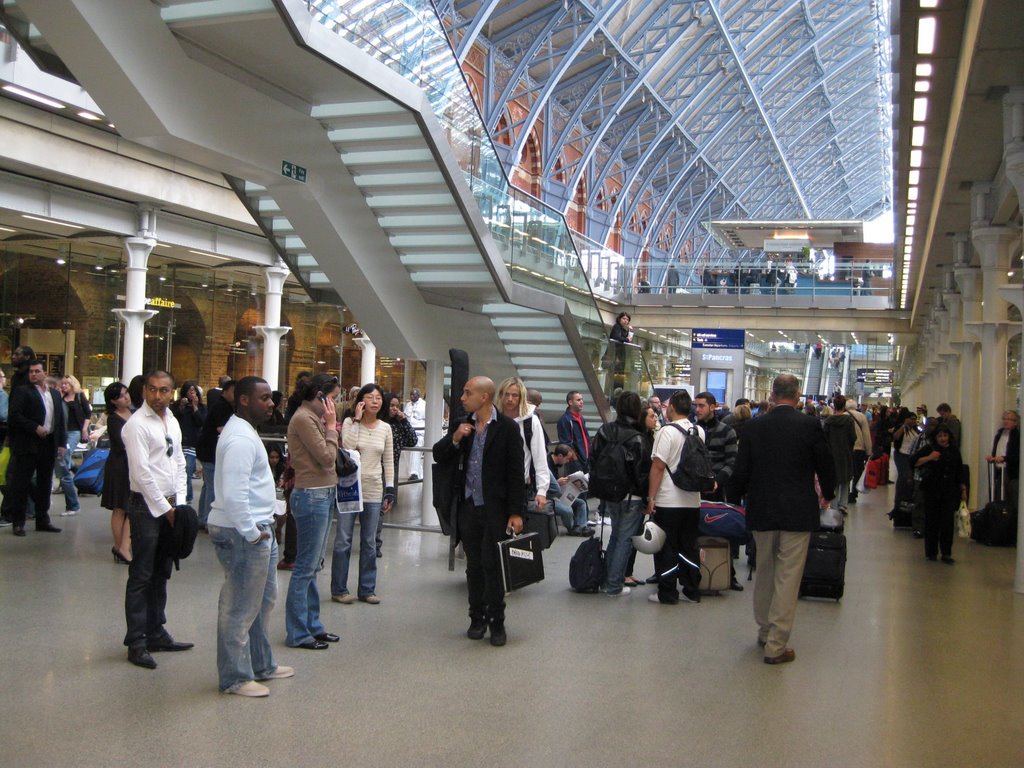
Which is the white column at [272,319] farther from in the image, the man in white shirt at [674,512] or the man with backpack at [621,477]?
the man in white shirt at [674,512]

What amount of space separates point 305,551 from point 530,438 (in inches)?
96.2

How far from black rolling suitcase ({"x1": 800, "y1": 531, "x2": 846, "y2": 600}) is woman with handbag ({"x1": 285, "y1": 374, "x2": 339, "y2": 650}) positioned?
4612 mm

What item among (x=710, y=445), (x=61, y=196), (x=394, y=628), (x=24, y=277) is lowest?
(x=394, y=628)

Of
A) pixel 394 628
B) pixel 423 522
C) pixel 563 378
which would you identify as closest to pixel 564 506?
pixel 423 522

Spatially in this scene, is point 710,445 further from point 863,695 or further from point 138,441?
point 138,441

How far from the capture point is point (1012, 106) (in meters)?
9.58

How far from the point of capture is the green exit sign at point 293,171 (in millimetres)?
10203

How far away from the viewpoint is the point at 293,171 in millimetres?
10344

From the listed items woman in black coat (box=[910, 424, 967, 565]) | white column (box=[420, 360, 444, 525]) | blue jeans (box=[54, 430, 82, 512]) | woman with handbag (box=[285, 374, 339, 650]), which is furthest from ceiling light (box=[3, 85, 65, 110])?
woman in black coat (box=[910, 424, 967, 565])

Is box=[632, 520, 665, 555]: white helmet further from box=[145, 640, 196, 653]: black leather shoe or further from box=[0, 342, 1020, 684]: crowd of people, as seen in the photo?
box=[145, 640, 196, 653]: black leather shoe

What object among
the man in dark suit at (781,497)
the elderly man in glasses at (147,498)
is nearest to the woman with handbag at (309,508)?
the elderly man in glasses at (147,498)

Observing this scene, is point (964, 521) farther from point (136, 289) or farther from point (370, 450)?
point (136, 289)

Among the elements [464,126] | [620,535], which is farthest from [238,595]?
[464,126]

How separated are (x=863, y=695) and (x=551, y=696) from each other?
6.33 ft
